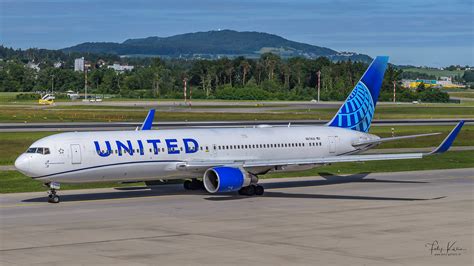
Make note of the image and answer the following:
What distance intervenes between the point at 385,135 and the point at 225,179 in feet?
143

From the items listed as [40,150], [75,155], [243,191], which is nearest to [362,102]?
[243,191]

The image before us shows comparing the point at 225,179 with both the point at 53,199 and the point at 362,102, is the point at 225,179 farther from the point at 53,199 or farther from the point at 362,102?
the point at 362,102

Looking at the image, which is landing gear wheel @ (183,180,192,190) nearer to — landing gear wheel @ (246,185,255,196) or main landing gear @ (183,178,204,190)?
main landing gear @ (183,178,204,190)

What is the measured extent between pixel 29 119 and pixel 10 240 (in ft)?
260

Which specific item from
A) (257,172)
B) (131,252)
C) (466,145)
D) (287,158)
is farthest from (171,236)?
(466,145)

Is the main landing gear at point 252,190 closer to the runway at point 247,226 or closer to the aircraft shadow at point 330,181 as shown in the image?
the runway at point 247,226

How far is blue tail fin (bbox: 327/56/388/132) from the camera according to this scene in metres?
51.2

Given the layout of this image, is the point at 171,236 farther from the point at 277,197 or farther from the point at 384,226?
the point at 277,197

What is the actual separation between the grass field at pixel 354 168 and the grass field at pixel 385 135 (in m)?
8.55

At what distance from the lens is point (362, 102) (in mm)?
51375

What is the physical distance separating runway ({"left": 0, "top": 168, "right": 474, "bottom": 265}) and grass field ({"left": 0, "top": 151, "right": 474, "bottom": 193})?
6.87ft

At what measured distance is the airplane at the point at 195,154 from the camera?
131 feet

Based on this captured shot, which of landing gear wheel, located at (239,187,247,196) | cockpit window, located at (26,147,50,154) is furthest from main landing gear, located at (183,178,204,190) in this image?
cockpit window, located at (26,147,50,154)

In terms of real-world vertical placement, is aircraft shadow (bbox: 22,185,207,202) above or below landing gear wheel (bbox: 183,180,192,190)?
below
